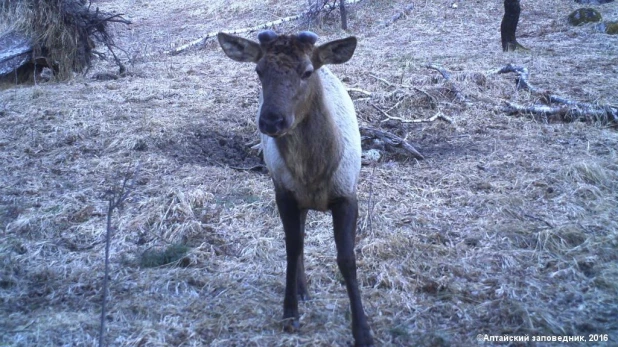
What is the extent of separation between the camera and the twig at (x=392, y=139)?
277 inches

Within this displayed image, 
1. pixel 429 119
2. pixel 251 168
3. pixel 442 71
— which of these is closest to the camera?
pixel 251 168

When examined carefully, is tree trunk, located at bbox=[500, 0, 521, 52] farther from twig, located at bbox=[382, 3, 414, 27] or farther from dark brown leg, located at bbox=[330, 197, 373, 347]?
dark brown leg, located at bbox=[330, 197, 373, 347]

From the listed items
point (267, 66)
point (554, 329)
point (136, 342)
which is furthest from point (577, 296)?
point (136, 342)

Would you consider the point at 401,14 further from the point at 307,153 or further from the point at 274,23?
the point at 307,153

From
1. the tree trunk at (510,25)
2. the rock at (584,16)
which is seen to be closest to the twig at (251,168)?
the tree trunk at (510,25)

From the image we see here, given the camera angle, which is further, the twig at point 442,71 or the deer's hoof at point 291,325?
the twig at point 442,71

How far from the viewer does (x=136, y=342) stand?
3836mm

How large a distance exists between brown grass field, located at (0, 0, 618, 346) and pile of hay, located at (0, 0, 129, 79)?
3.74 feet

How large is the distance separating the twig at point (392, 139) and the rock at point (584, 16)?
870 cm

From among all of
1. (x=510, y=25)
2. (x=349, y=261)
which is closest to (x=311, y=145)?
(x=349, y=261)

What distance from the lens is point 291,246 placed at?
3982 mm

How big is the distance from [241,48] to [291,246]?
139 cm

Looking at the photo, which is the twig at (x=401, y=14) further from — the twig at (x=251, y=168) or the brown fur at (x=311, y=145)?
the brown fur at (x=311, y=145)

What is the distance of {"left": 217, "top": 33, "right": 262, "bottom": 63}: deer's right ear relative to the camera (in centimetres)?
385
